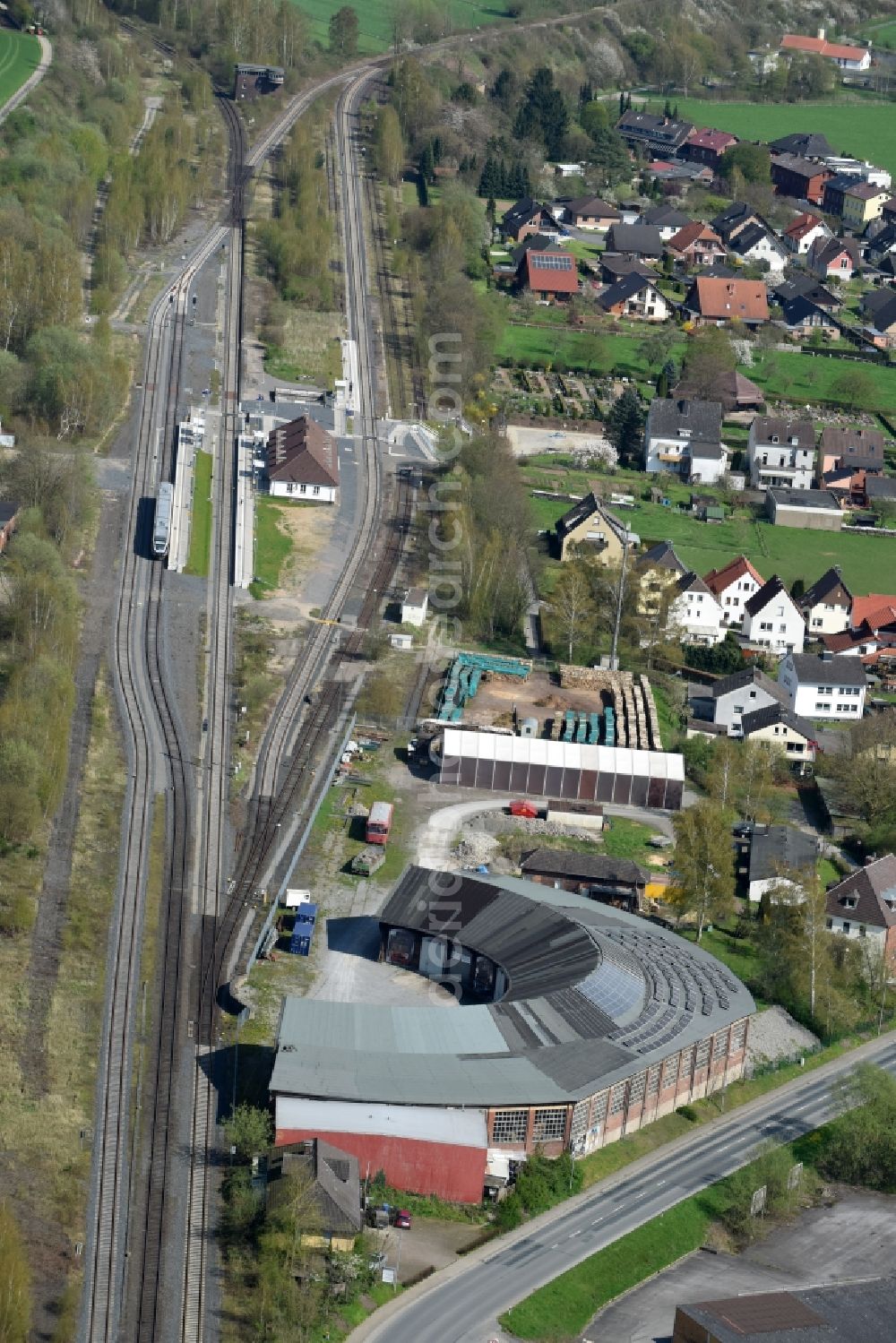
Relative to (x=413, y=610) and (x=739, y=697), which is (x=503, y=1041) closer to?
(x=739, y=697)

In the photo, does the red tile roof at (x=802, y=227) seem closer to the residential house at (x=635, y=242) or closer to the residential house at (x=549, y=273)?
the residential house at (x=635, y=242)

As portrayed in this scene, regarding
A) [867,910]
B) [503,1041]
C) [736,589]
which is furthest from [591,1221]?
[736,589]

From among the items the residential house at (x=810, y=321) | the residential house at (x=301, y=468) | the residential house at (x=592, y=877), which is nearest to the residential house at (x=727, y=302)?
the residential house at (x=810, y=321)

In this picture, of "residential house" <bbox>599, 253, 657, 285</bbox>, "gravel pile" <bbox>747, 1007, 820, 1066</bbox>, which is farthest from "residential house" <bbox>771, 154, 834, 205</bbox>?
"gravel pile" <bbox>747, 1007, 820, 1066</bbox>

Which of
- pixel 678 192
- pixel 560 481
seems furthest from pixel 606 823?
pixel 678 192

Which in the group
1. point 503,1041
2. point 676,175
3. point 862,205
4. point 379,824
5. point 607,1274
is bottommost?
point 607,1274
